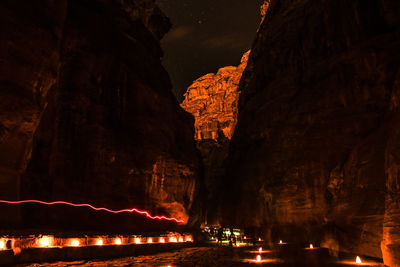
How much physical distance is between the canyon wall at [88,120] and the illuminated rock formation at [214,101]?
42.6m

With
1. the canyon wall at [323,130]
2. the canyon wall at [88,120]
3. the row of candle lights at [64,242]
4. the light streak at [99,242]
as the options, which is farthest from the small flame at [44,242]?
the canyon wall at [323,130]

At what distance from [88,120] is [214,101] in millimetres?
58965

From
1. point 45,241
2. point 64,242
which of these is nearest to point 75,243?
point 64,242

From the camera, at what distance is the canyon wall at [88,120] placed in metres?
12.8

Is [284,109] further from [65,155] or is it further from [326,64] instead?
[65,155]

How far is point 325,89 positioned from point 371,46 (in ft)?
13.8

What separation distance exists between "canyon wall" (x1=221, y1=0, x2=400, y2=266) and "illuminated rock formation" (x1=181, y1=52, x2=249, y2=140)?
34.3 metres

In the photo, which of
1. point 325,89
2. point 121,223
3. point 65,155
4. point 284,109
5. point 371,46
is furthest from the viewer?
point 284,109

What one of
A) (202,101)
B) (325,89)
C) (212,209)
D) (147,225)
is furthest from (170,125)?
(202,101)

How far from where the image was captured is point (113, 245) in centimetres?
1280

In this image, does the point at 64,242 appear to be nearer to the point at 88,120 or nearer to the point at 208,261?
the point at 208,261

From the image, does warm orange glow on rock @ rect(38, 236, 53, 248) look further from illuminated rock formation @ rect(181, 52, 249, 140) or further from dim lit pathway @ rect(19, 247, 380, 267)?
illuminated rock formation @ rect(181, 52, 249, 140)

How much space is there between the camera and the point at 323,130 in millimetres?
22625

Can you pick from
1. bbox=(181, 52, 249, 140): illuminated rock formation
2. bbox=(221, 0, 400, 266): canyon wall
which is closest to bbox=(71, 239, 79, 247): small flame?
bbox=(221, 0, 400, 266): canyon wall
